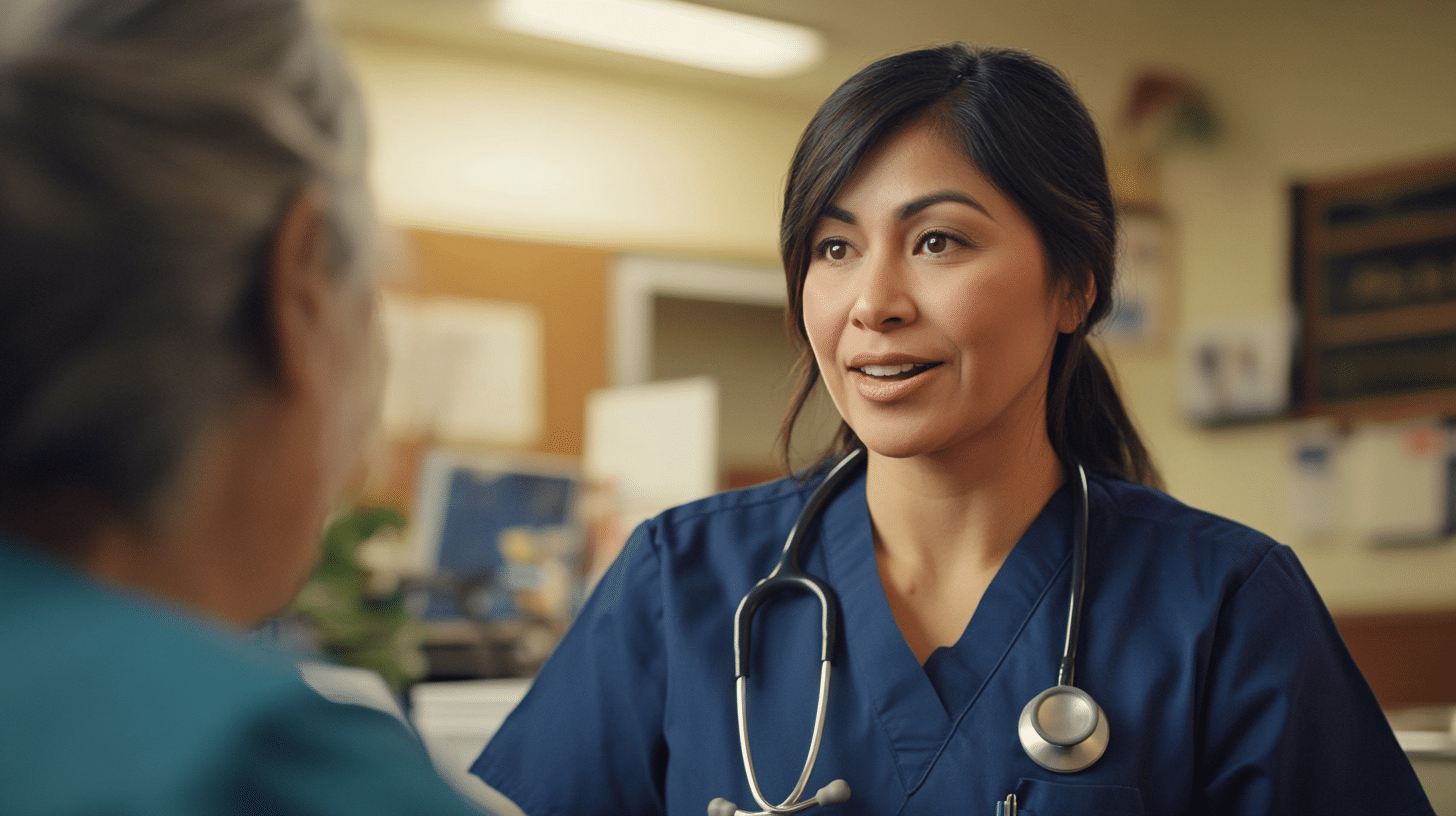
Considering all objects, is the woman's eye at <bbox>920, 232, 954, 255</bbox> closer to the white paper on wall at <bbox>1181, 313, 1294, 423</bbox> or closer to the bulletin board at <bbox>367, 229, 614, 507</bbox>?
the bulletin board at <bbox>367, 229, 614, 507</bbox>

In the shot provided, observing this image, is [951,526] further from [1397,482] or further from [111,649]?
[1397,482]

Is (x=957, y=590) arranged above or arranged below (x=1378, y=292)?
below

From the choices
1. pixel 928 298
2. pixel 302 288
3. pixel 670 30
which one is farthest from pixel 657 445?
pixel 302 288

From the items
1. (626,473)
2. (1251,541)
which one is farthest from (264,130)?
(626,473)

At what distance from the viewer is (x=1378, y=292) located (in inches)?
134

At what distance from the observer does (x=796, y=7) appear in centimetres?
343

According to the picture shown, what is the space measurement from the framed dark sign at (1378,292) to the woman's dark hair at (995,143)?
2.58 metres

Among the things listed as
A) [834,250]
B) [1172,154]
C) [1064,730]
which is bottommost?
[1064,730]

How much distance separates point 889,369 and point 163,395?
0.70m

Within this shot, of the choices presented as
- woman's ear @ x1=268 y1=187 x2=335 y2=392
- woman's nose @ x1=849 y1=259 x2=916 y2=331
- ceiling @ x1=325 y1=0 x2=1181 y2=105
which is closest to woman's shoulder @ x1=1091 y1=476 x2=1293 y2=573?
woman's nose @ x1=849 y1=259 x2=916 y2=331

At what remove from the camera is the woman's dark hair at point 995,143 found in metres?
1.07

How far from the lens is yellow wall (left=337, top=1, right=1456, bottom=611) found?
340 cm

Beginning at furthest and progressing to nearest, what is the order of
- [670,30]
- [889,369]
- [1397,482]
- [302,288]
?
[670,30] → [1397,482] → [889,369] → [302,288]

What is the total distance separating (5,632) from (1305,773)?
942mm
